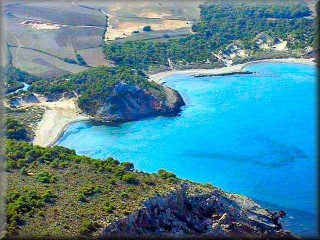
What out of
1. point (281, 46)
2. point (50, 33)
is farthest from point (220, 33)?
point (50, 33)

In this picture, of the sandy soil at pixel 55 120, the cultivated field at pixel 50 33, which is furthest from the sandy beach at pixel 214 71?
the sandy soil at pixel 55 120

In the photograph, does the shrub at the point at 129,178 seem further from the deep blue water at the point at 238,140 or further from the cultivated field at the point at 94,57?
the cultivated field at the point at 94,57

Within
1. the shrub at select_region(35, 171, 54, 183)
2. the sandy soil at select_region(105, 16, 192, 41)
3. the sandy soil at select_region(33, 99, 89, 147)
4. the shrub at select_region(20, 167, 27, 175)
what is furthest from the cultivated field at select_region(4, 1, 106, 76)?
the shrub at select_region(35, 171, 54, 183)

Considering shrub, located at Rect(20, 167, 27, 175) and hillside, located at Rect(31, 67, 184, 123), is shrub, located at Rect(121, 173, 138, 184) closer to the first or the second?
shrub, located at Rect(20, 167, 27, 175)

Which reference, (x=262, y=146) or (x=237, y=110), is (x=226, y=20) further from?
(x=262, y=146)

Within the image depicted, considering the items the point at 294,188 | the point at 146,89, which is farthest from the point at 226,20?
the point at 294,188

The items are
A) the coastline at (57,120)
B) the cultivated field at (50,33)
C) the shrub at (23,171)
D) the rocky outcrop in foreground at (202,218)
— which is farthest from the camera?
the cultivated field at (50,33)

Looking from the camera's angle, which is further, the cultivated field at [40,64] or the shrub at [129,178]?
the cultivated field at [40,64]
